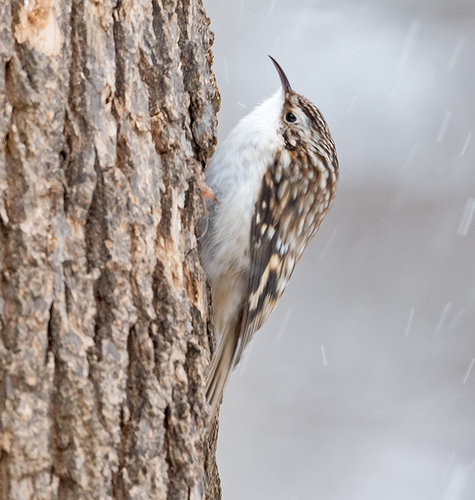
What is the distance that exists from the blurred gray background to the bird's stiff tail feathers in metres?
2.24

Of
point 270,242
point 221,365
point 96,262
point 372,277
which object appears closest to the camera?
point 96,262

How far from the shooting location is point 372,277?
12.7 feet

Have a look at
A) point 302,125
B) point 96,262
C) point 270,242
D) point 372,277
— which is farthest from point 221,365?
point 372,277

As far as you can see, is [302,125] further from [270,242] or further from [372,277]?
[372,277]

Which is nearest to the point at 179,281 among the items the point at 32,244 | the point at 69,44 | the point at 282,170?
the point at 32,244

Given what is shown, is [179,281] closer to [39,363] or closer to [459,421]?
[39,363]

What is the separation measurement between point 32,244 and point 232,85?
9.82 feet

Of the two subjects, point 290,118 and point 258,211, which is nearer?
point 258,211

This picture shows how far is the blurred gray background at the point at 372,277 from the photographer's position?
3.75 m

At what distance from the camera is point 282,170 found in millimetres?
1728

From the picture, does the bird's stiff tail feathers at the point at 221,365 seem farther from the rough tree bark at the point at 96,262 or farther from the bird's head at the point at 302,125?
the bird's head at the point at 302,125

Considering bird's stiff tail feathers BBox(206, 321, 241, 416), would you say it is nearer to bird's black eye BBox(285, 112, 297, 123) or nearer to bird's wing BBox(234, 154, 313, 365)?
bird's wing BBox(234, 154, 313, 365)

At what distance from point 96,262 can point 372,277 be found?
306cm

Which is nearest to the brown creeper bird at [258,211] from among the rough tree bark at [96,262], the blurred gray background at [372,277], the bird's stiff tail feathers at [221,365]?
the bird's stiff tail feathers at [221,365]
